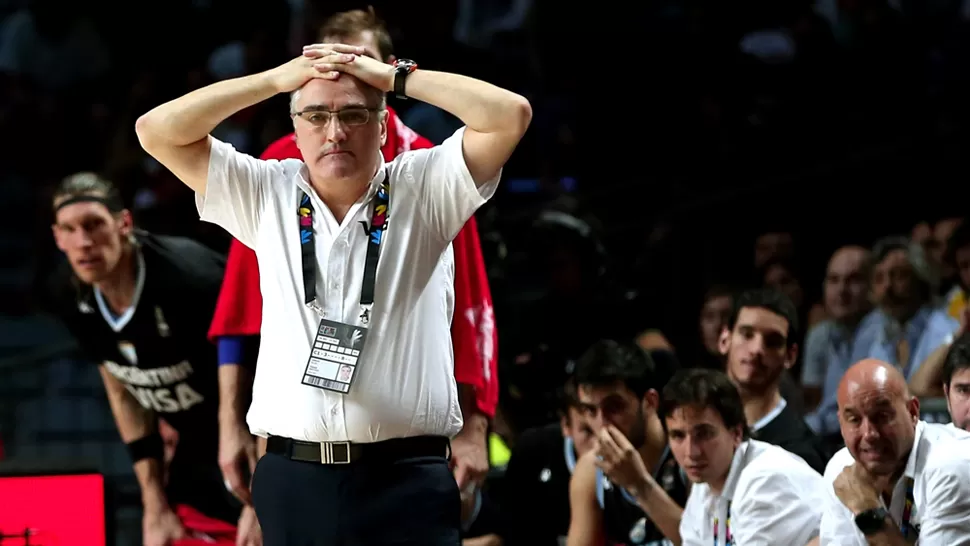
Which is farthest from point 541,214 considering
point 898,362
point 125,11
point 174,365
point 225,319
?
point 125,11

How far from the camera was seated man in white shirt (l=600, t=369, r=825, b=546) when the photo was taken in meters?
4.59

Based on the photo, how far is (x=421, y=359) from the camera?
3.24 m

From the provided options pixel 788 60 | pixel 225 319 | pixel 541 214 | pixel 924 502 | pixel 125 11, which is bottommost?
pixel 924 502

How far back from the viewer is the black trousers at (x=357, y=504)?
3.15 meters

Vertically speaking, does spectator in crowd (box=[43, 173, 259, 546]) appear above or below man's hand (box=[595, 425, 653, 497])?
above

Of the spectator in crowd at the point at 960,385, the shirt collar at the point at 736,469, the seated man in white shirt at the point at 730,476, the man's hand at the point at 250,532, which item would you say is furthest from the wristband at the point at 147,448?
the spectator in crowd at the point at 960,385

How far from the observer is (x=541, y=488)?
5.75 metres

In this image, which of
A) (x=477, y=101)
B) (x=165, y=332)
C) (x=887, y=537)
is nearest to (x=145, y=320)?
(x=165, y=332)

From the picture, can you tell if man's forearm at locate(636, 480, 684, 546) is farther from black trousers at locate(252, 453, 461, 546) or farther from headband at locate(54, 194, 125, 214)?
headband at locate(54, 194, 125, 214)

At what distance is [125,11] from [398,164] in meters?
6.39

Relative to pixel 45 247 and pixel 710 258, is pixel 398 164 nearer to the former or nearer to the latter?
pixel 710 258

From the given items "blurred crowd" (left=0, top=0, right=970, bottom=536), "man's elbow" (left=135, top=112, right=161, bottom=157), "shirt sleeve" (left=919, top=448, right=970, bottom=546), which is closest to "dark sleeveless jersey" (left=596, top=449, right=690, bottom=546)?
"shirt sleeve" (left=919, top=448, right=970, bottom=546)

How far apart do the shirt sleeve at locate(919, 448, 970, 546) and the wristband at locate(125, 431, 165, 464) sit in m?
2.79

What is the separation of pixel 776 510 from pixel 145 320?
234cm
